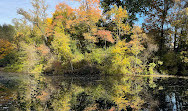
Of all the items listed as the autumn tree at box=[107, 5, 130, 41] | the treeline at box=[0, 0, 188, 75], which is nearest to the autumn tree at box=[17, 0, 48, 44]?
the treeline at box=[0, 0, 188, 75]

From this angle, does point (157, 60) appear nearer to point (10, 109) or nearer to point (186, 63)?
point (186, 63)

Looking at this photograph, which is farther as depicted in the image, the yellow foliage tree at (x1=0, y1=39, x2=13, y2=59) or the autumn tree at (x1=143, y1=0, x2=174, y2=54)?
the yellow foliage tree at (x1=0, y1=39, x2=13, y2=59)

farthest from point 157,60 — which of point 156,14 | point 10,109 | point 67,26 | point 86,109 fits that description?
point 10,109

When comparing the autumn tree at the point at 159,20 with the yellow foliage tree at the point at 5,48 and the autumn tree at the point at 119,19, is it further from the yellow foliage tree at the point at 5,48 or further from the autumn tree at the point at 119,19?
the yellow foliage tree at the point at 5,48

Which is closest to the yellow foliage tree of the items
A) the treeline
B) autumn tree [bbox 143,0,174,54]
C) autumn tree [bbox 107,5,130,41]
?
the treeline

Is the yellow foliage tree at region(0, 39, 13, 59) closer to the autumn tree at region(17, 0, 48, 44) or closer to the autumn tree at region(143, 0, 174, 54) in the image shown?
the autumn tree at region(17, 0, 48, 44)

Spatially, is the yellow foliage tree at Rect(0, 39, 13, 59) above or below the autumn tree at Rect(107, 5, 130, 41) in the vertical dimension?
below

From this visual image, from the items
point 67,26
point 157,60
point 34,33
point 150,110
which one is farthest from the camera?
point 34,33

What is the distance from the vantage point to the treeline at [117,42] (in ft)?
77.5

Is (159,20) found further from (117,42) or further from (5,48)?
(5,48)

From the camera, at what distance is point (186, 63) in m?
22.9

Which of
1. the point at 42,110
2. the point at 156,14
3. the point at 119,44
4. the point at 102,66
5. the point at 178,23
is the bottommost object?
the point at 42,110

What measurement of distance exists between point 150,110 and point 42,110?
5.08 m

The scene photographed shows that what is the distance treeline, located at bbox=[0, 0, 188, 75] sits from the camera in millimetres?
23625
